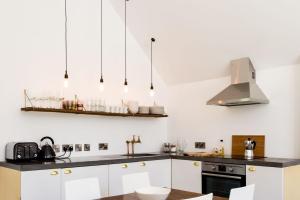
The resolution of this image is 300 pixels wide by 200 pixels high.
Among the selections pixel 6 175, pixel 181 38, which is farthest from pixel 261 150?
pixel 6 175

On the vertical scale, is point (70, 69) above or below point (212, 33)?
below

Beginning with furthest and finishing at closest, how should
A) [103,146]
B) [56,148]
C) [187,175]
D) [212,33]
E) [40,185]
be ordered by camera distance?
[103,146] < [187,175] < [212,33] < [56,148] < [40,185]

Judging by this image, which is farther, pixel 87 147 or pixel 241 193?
pixel 87 147

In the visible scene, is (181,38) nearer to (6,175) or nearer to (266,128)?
(266,128)

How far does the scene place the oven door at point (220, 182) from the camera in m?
3.82

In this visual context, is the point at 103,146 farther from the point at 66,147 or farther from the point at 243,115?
the point at 243,115

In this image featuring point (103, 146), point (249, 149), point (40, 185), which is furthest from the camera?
point (103, 146)

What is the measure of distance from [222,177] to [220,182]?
0.08 metres

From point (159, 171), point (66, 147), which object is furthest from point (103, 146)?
point (159, 171)

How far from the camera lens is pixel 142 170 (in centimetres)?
427

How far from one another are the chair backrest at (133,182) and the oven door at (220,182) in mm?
1305

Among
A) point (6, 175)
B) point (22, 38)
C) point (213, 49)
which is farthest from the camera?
point (213, 49)

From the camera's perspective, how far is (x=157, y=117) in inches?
209

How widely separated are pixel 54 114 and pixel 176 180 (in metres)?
1.91
